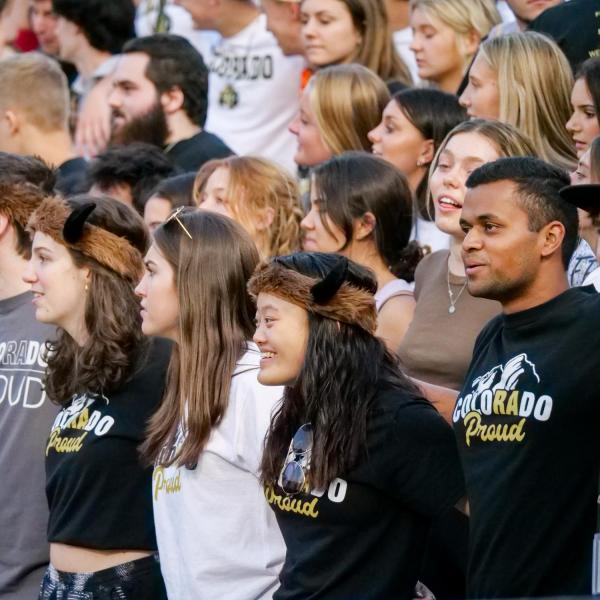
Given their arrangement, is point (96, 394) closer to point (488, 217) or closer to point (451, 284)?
point (451, 284)

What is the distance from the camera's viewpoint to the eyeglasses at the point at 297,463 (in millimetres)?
4410

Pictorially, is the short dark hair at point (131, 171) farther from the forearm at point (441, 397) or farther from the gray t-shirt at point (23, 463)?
the forearm at point (441, 397)

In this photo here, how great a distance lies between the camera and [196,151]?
313 inches

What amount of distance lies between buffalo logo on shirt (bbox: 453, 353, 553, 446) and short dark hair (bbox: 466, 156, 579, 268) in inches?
15.1

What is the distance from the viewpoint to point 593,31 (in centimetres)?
673

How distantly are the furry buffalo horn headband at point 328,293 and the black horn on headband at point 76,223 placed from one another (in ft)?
3.60

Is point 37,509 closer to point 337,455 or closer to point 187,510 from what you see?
point 187,510

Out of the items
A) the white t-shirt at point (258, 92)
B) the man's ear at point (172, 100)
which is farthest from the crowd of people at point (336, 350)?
the white t-shirt at point (258, 92)

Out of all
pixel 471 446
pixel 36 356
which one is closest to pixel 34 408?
pixel 36 356

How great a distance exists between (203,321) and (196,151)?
308 cm

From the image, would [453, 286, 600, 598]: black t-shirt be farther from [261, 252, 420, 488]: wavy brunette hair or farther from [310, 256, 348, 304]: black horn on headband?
[310, 256, 348, 304]: black horn on headband

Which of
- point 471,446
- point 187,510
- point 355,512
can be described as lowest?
point 187,510

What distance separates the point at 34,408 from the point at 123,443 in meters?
0.62

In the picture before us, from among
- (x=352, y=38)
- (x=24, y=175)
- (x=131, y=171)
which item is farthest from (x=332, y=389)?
(x=352, y=38)
